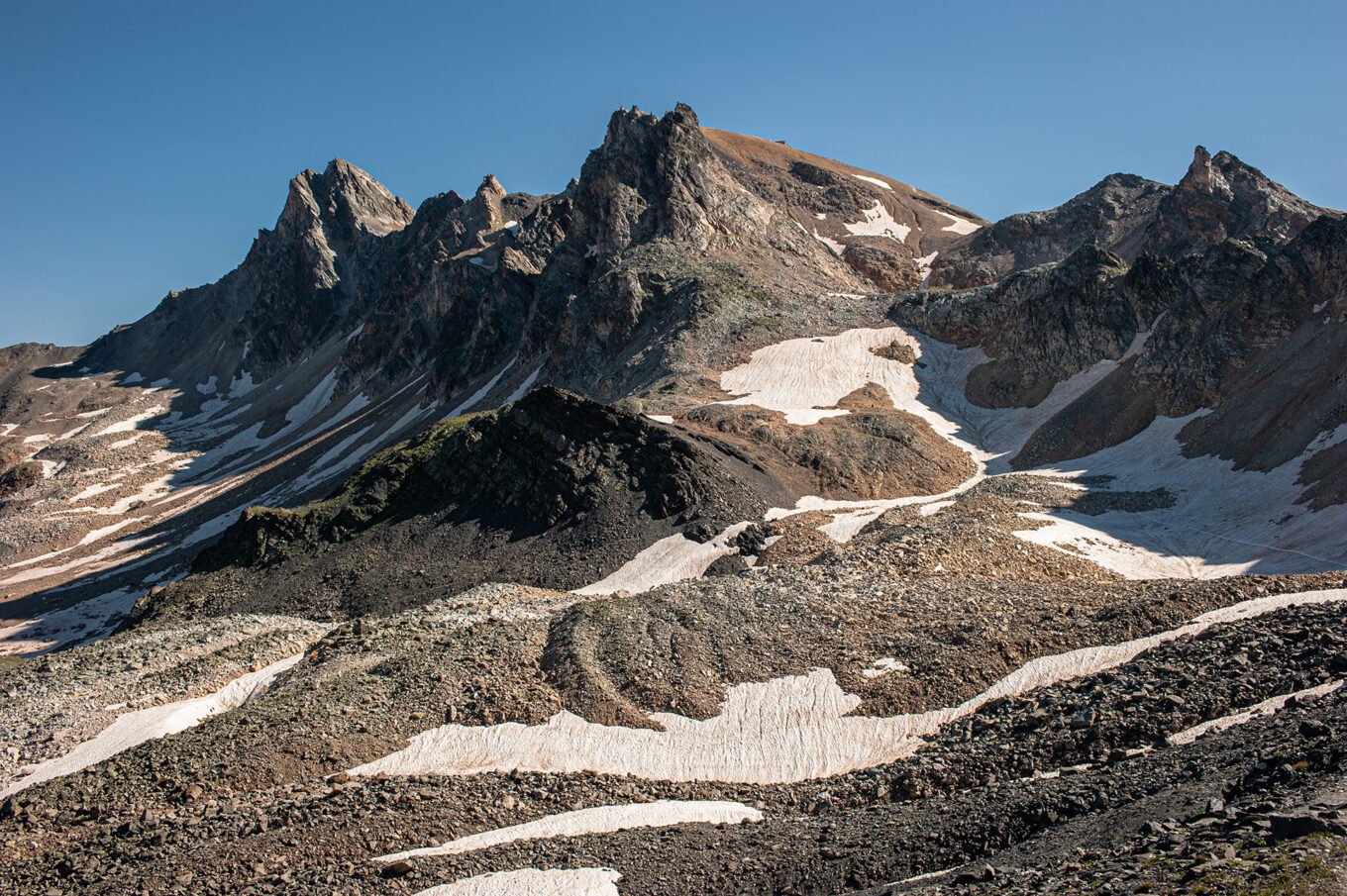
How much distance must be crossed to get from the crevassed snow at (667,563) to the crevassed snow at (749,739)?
1526cm

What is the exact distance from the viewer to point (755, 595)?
31922 mm

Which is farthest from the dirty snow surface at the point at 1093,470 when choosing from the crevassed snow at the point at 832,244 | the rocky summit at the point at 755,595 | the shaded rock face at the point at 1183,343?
the crevassed snow at the point at 832,244

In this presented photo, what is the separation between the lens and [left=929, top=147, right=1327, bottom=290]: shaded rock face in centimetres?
8531

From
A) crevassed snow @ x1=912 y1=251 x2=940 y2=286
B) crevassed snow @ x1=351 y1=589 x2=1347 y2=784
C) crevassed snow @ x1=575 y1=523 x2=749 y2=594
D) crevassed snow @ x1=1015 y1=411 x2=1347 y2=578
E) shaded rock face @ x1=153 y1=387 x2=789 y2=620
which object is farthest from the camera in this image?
crevassed snow @ x1=912 y1=251 x2=940 y2=286

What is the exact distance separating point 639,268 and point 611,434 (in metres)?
38.0

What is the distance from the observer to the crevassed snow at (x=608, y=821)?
19562 millimetres

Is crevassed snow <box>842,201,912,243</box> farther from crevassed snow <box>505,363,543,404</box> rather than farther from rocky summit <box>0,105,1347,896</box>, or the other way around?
crevassed snow <box>505,363,543,404</box>

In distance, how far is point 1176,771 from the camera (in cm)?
1617

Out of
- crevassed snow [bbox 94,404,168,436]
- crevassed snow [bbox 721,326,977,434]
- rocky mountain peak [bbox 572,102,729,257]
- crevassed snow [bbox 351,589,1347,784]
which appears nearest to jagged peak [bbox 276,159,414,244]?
crevassed snow [bbox 94,404,168,436]

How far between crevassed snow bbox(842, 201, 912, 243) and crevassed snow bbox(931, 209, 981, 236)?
6.36m

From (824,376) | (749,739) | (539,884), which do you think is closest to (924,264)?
(824,376)

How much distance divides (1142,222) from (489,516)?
88.0 meters

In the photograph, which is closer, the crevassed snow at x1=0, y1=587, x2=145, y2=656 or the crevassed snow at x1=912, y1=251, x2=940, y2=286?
the crevassed snow at x1=0, y1=587, x2=145, y2=656

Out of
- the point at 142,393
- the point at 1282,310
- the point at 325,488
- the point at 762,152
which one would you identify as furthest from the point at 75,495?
the point at 1282,310
